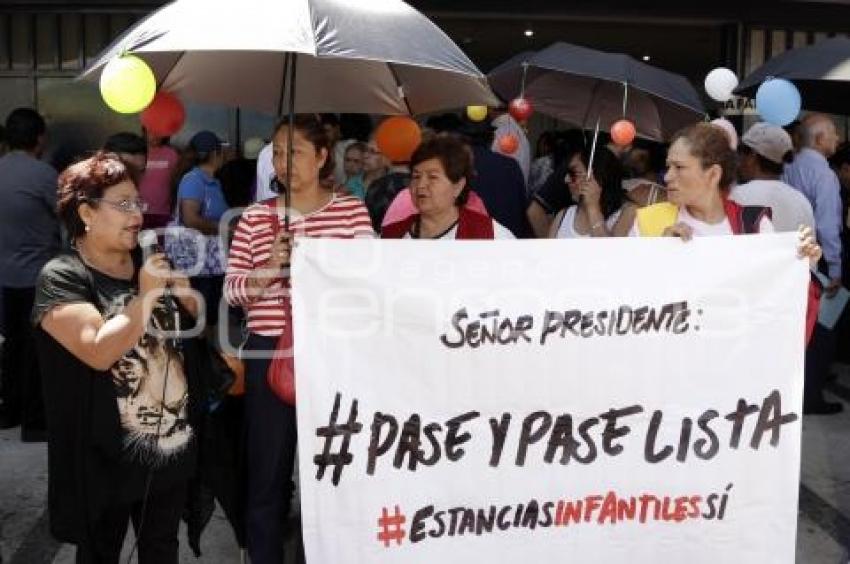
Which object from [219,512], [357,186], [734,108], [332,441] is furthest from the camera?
[734,108]

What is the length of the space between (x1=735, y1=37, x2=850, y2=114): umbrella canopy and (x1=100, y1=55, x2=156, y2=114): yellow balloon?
278 cm

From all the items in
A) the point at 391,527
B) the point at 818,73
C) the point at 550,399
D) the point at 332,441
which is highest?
the point at 818,73

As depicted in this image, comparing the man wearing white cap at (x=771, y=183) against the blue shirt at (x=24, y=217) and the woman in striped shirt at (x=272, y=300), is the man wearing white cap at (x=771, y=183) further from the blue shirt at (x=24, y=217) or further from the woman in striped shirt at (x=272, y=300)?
the blue shirt at (x=24, y=217)

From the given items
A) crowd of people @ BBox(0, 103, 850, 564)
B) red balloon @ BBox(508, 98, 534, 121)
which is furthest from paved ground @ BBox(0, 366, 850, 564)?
red balloon @ BBox(508, 98, 534, 121)

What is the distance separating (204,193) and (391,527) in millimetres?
3938

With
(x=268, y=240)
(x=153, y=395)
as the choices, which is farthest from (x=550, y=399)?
(x=153, y=395)

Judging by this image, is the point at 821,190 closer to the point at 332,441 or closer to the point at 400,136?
the point at 400,136

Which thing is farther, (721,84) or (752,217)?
(721,84)

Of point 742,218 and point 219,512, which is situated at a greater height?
point 742,218

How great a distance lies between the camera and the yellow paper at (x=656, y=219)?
11.6 feet

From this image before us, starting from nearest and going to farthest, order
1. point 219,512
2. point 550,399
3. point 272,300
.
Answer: point 550,399
point 272,300
point 219,512

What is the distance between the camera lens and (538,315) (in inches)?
126

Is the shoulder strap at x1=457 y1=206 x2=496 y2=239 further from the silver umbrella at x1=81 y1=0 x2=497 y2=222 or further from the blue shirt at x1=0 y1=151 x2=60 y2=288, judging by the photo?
the blue shirt at x1=0 y1=151 x2=60 y2=288

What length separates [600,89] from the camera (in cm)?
543
